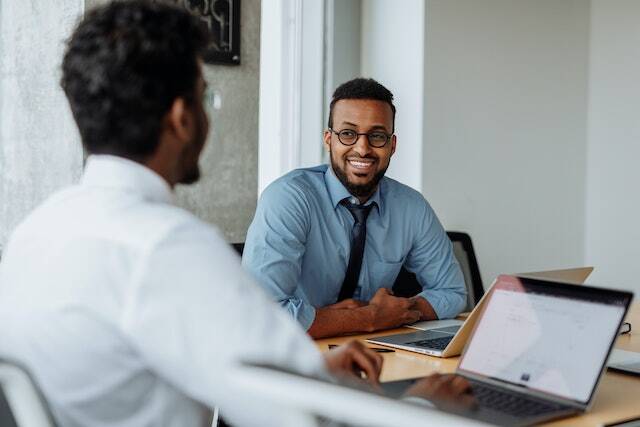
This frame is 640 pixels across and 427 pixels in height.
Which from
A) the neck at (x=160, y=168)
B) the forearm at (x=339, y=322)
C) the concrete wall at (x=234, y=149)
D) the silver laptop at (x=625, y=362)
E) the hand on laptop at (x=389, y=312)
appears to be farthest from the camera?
A: the concrete wall at (x=234, y=149)

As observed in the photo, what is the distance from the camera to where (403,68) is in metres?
4.07

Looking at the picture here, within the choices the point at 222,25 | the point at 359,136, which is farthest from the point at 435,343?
the point at 222,25

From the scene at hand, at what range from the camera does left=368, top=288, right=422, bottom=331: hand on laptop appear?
2496 mm

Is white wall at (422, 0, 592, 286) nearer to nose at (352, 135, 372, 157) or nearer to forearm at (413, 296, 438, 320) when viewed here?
nose at (352, 135, 372, 157)

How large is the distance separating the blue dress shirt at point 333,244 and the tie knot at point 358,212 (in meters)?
0.02

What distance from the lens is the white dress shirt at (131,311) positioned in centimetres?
107

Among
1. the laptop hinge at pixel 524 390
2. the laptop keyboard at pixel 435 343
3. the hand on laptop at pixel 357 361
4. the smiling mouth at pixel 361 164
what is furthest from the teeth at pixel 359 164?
the hand on laptop at pixel 357 361

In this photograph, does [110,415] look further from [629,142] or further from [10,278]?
[629,142]

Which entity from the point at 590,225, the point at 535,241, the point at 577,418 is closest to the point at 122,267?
the point at 577,418

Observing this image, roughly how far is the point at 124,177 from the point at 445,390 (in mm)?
716

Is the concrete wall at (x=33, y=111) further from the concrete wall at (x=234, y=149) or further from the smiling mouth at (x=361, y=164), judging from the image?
the smiling mouth at (x=361, y=164)

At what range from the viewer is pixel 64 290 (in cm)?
114

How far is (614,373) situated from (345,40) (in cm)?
265

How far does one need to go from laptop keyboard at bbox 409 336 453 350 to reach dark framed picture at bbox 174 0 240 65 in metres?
1.85
